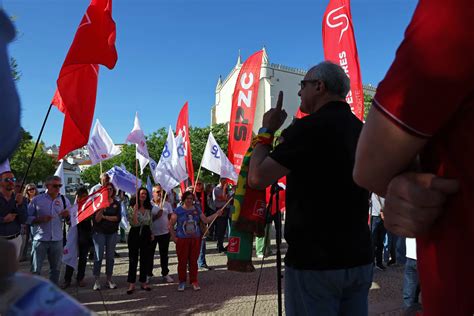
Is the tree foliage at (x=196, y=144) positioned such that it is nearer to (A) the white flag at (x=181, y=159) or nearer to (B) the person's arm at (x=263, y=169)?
(A) the white flag at (x=181, y=159)

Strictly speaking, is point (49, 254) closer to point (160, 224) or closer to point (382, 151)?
point (160, 224)

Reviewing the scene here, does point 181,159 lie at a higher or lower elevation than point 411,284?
higher

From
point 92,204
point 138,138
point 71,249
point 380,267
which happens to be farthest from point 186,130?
point 380,267

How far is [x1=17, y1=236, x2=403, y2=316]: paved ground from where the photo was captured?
19.1 ft

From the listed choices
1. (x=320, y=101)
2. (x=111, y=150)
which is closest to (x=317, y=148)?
(x=320, y=101)

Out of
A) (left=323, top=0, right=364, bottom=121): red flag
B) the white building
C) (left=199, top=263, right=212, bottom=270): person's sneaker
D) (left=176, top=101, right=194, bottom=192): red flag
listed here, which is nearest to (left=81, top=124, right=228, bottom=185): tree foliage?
the white building

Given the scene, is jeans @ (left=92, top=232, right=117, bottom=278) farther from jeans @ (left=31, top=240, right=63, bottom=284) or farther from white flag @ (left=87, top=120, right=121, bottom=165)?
white flag @ (left=87, top=120, right=121, bottom=165)

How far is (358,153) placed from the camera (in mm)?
872

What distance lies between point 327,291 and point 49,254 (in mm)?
5950

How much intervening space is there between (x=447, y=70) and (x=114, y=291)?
7.36 meters

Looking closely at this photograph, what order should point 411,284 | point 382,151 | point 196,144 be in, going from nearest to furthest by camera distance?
point 382,151
point 411,284
point 196,144

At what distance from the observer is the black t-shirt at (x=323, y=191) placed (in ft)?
6.10

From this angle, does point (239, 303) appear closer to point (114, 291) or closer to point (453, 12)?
point (114, 291)

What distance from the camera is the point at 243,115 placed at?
8.59 meters
